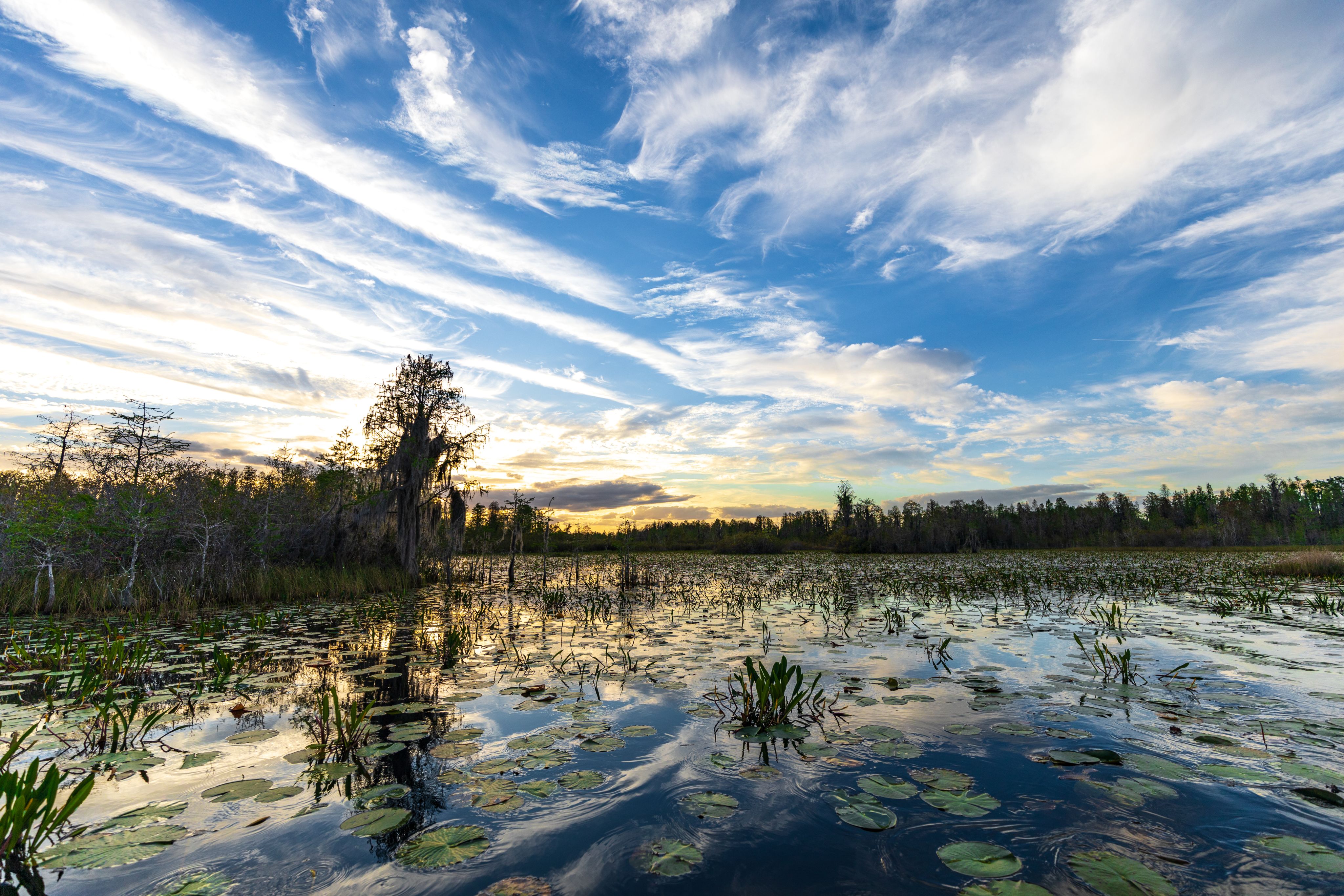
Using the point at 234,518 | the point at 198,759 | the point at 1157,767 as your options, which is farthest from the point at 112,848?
the point at 234,518

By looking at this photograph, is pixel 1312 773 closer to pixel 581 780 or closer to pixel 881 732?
pixel 881 732

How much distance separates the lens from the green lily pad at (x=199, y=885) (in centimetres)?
270

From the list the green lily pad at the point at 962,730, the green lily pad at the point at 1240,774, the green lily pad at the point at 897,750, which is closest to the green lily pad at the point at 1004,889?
the green lily pad at the point at 897,750

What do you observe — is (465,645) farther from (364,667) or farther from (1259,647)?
(1259,647)

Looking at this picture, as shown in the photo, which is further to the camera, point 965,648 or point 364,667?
point 965,648

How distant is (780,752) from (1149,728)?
3.75 metres

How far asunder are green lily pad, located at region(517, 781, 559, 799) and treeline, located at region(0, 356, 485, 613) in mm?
14180

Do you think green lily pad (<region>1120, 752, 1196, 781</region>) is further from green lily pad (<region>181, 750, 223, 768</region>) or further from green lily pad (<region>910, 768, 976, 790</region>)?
green lily pad (<region>181, 750, 223, 768</region>)

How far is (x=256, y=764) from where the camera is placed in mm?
4402

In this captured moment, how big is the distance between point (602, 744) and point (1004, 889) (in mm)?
3269

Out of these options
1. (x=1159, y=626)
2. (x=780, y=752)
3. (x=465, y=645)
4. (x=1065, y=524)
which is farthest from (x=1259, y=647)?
(x=1065, y=524)

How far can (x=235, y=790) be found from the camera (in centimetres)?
385

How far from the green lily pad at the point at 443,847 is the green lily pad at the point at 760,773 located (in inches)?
80.5

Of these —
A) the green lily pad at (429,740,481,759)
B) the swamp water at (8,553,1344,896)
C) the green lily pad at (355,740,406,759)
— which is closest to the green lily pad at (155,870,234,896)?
the swamp water at (8,553,1344,896)
